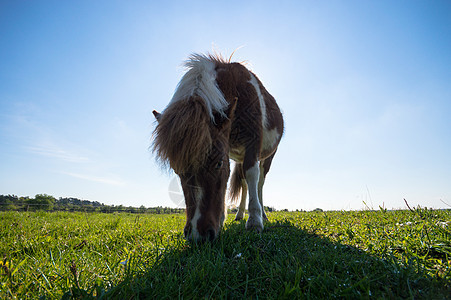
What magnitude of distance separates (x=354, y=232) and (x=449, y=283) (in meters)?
1.59

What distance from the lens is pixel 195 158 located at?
2.36m

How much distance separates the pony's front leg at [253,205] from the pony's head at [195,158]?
2.74 ft

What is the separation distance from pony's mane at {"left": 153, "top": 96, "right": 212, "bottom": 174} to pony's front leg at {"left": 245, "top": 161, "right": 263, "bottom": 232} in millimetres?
1302

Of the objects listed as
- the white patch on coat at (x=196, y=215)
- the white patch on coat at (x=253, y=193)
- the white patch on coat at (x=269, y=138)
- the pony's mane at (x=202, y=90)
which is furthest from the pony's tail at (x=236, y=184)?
the white patch on coat at (x=196, y=215)

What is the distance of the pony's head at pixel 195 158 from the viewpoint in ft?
7.54

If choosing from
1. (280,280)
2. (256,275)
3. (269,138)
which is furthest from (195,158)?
(269,138)

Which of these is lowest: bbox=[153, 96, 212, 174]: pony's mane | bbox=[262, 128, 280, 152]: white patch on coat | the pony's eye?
the pony's eye

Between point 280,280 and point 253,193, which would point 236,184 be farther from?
point 280,280

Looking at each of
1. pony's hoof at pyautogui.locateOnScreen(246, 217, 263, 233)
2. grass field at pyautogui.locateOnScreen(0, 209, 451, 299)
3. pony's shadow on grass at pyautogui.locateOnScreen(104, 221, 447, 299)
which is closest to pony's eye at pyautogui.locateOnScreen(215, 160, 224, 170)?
grass field at pyautogui.locateOnScreen(0, 209, 451, 299)

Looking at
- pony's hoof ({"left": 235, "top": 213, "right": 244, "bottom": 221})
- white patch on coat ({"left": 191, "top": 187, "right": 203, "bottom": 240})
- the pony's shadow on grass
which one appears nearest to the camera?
the pony's shadow on grass

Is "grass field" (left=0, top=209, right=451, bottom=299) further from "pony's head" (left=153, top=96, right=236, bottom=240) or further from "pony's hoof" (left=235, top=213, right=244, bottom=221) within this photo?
"pony's hoof" (left=235, top=213, right=244, bottom=221)

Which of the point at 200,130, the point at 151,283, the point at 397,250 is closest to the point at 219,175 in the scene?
the point at 200,130

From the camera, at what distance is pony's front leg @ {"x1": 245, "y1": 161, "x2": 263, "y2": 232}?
3.14 meters

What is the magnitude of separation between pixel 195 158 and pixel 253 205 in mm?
1430
